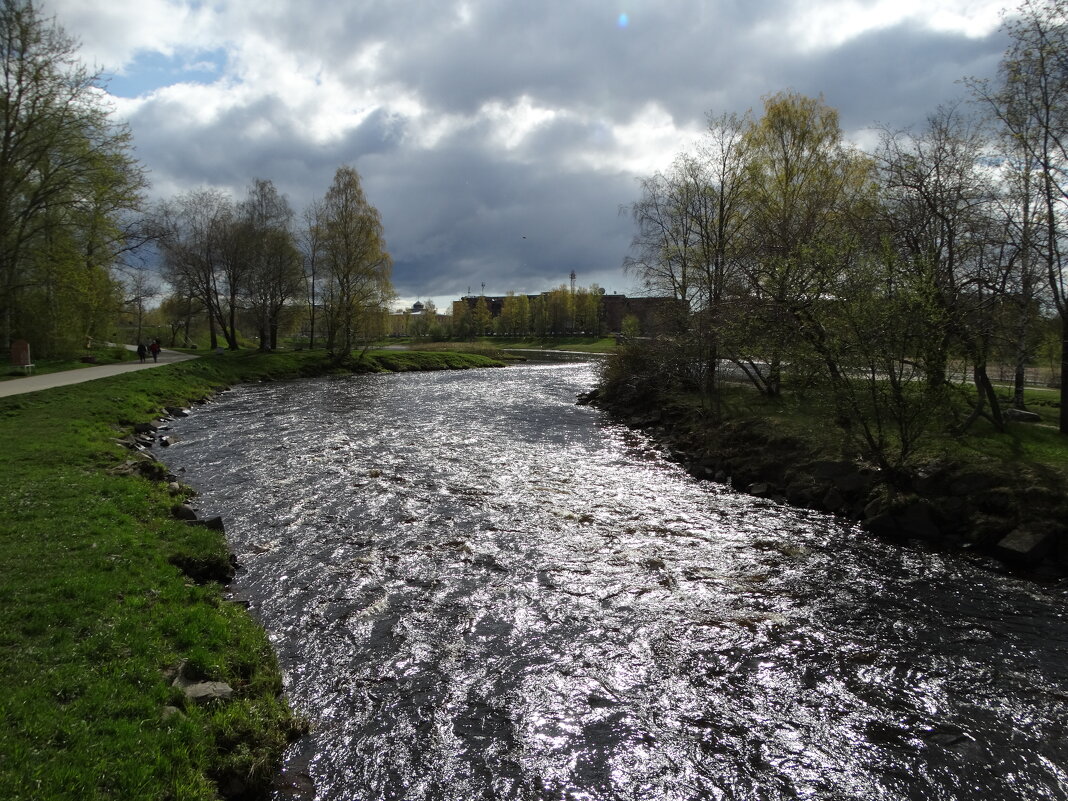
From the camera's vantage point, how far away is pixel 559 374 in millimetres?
54438

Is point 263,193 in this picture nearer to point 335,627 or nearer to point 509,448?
point 509,448

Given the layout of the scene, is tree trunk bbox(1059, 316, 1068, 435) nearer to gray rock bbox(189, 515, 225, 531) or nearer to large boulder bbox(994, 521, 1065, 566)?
large boulder bbox(994, 521, 1065, 566)

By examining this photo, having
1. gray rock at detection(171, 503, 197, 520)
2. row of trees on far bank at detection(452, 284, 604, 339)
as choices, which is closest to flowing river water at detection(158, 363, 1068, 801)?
gray rock at detection(171, 503, 197, 520)

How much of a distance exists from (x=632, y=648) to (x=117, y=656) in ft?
19.9

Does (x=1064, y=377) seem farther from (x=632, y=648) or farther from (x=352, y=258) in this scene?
(x=352, y=258)

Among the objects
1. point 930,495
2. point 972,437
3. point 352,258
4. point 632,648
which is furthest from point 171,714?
point 352,258

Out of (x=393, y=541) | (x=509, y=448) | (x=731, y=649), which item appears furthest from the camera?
(x=509, y=448)

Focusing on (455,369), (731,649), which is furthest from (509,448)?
(455,369)

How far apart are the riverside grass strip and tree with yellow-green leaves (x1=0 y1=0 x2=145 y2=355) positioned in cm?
2356

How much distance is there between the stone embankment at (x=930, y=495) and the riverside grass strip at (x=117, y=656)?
490 inches

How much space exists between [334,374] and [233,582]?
4302 centimetres

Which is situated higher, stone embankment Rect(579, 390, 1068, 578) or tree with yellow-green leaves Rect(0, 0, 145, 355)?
tree with yellow-green leaves Rect(0, 0, 145, 355)

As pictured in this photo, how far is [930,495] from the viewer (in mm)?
12656

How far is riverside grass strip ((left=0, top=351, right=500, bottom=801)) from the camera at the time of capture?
14.8ft
